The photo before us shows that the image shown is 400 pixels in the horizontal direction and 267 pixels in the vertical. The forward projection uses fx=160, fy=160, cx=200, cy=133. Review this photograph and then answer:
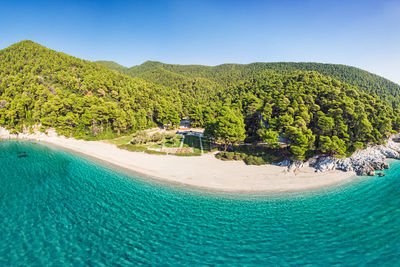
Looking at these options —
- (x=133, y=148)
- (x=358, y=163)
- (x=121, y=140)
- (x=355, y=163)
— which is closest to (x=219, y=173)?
(x=133, y=148)

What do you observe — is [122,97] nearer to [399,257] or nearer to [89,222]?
[89,222]

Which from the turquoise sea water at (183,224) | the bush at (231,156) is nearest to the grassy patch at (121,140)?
the turquoise sea water at (183,224)

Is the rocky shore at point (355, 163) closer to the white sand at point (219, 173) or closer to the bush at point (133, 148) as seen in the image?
the white sand at point (219, 173)

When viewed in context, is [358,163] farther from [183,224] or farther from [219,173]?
[183,224]

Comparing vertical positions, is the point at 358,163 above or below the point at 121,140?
below

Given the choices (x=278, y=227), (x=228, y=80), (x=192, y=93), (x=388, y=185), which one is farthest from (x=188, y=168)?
(x=228, y=80)

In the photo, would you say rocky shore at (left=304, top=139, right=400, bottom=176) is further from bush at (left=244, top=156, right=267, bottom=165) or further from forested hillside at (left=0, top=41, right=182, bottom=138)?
forested hillside at (left=0, top=41, right=182, bottom=138)
